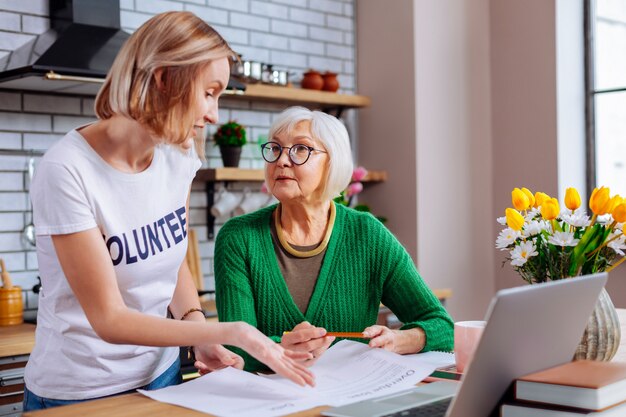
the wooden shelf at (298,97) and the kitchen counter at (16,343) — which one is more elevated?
the wooden shelf at (298,97)

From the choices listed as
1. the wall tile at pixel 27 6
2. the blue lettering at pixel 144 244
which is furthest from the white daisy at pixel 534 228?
the wall tile at pixel 27 6

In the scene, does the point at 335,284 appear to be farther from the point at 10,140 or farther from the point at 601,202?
the point at 10,140

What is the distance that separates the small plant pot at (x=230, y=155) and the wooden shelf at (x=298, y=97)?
0.83 feet

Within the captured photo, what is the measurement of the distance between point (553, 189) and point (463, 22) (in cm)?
110

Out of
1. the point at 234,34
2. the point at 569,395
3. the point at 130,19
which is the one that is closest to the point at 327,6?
the point at 234,34

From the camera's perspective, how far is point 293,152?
6.97ft

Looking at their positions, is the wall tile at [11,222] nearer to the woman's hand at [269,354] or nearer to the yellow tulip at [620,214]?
the woman's hand at [269,354]

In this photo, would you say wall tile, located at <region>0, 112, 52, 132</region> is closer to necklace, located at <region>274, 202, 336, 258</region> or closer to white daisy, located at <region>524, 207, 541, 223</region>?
necklace, located at <region>274, 202, 336, 258</region>

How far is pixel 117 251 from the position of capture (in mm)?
1564

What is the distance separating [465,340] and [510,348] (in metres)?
0.43

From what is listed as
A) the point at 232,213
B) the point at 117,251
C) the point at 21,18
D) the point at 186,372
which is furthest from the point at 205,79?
the point at 232,213

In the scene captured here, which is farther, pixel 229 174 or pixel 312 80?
pixel 312 80

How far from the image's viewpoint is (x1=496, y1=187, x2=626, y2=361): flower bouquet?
1.64 m

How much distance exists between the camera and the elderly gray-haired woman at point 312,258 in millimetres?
2025
